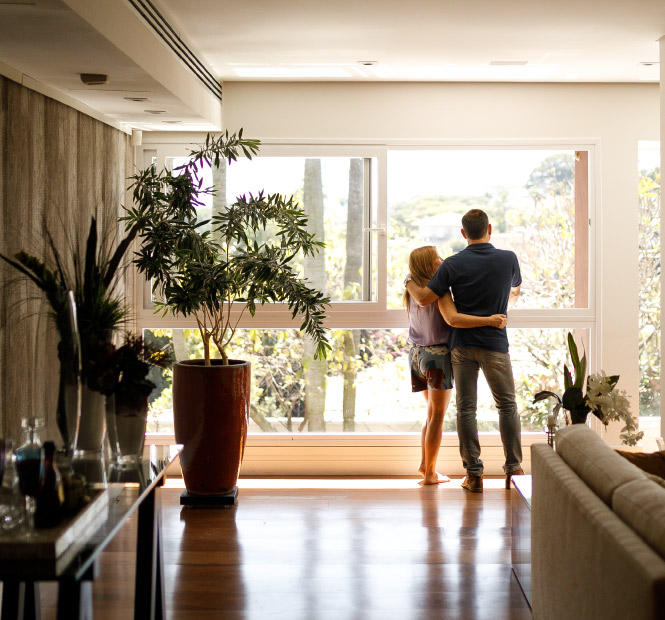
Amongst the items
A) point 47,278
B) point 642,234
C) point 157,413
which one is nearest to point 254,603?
point 47,278

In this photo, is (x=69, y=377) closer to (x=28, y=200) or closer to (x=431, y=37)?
(x=28, y=200)

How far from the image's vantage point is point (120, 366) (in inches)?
92.7

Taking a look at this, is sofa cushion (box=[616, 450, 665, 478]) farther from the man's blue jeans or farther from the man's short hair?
the man's short hair

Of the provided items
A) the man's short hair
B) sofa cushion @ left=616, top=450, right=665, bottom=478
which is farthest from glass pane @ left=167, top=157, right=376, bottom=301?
sofa cushion @ left=616, top=450, right=665, bottom=478

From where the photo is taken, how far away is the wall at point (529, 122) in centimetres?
566

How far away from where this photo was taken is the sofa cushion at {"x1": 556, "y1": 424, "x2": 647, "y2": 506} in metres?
2.32

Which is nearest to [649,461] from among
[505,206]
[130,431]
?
[130,431]

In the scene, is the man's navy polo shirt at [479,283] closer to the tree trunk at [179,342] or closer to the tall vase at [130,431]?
the tree trunk at [179,342]

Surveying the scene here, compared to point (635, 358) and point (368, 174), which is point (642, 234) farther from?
point (368, 174)

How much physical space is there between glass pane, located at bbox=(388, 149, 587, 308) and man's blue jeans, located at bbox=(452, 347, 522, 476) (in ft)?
2.91

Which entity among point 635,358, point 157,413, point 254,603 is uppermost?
point 635,358

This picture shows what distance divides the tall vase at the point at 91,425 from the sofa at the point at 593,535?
1.34 metres

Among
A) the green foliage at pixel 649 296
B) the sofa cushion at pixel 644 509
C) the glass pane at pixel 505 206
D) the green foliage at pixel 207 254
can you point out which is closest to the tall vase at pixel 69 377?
the sofa cushion at pixel 644 509

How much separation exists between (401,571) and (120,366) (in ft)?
6.35
